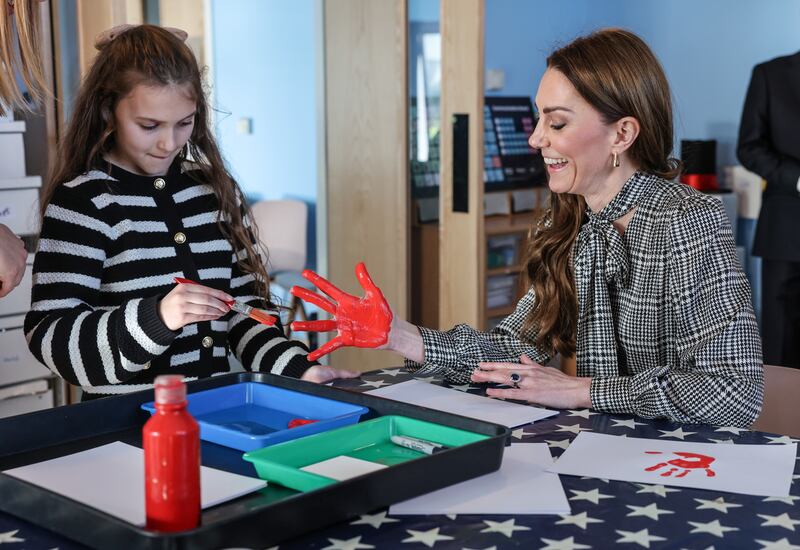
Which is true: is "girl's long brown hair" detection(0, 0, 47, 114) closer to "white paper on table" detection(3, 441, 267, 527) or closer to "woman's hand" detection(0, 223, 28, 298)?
"woman's hand" detection(0, 223, 28, 298)

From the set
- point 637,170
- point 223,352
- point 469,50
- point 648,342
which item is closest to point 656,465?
point 648,342

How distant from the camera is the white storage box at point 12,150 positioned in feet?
9.23

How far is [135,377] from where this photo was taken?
169cm

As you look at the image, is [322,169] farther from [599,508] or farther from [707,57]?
[599,508]

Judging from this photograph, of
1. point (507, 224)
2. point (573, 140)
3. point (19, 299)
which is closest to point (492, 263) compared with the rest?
point (507, 224)

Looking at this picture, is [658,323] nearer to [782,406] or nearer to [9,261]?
[782,406]

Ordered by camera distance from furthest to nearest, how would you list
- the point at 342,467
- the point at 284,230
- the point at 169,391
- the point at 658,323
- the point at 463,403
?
the point at 284,230
the point at 658,323
the point at 463,403
the point at 342,467
the point at 169,391

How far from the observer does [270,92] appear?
555 centimetres

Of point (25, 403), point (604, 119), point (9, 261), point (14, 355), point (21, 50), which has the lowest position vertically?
point (25, 403)

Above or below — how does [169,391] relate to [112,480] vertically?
above

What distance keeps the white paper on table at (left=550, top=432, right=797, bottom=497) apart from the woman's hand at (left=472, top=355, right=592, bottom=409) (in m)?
0.15

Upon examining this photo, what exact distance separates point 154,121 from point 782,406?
1194 mm

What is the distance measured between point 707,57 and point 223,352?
12.5ft


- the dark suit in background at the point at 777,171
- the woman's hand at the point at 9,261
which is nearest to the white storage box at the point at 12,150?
the woman's hand at the point at 9,261
